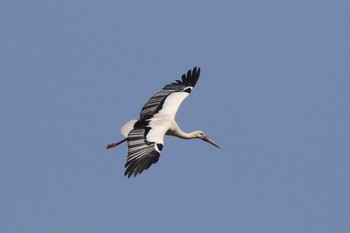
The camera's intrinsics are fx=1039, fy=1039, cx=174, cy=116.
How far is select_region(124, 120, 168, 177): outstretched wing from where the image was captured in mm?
22141

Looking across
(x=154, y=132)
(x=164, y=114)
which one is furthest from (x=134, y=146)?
(x=164, y=114)

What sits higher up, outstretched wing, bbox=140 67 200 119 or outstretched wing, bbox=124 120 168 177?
outstretched wing, bbox=140 67 200 119

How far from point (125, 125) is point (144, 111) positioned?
0.88 m

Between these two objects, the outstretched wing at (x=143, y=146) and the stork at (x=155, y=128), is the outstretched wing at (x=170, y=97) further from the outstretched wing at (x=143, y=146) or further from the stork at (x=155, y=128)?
the outstretched wing at (x=143, y=146)

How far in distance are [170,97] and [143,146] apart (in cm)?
386

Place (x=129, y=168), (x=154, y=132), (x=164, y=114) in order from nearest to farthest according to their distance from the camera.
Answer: (x=129, y=168)
(x=154, y=132)
(x=164, y=114)

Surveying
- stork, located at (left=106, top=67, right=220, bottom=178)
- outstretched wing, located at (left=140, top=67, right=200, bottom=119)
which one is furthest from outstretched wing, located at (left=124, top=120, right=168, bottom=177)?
outstretched wing, located at (left=140, top=67, right=200, bottom=119)

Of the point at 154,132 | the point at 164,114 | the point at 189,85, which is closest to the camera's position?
the point at 154,132

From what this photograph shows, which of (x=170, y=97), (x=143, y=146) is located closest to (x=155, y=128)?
(x=143, y=146)

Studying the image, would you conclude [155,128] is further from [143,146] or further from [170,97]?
[170,97]

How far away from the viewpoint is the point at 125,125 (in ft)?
82.1

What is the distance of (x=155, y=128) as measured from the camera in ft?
79.7

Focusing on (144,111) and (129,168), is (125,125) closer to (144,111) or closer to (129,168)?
(144,111)

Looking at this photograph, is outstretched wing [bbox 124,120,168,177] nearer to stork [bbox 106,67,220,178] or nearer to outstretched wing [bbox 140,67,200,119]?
stork [bbox 106,67,220,178]
